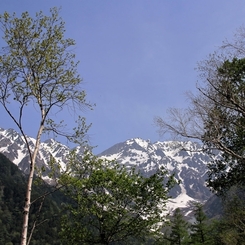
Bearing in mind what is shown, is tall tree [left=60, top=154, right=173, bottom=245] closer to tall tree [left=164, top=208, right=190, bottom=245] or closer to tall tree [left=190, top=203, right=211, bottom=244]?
tall tree [left=164, top=208, right=190, bottom=245]

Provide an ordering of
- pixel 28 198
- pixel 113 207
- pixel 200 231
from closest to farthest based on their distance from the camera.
A: 1. pixel 28 198
2. pixel 113 207
3. pixel 200 231

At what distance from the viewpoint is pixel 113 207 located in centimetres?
1819

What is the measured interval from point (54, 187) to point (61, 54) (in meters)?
4.44

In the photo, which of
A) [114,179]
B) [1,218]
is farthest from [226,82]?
[1,218]

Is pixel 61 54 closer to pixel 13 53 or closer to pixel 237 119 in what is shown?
pixel 13 53

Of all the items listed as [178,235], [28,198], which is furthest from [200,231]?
[28,198]

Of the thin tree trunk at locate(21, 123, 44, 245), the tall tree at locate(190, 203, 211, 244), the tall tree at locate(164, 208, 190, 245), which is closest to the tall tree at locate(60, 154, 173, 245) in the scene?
the thin tree trunk at locate(21, 123, 44, 245)

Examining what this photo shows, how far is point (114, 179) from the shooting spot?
18.8m

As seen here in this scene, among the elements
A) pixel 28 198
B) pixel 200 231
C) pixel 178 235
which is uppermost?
pixel 28 198

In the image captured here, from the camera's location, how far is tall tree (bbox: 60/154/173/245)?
702 inches

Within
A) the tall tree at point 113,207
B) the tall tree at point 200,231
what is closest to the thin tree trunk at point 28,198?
the tall tree at point 113,207

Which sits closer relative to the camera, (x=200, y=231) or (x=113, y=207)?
(x=113, y=207)

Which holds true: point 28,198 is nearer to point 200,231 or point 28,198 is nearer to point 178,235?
point 178,235

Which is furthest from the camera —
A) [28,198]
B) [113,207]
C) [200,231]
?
[200,231]
